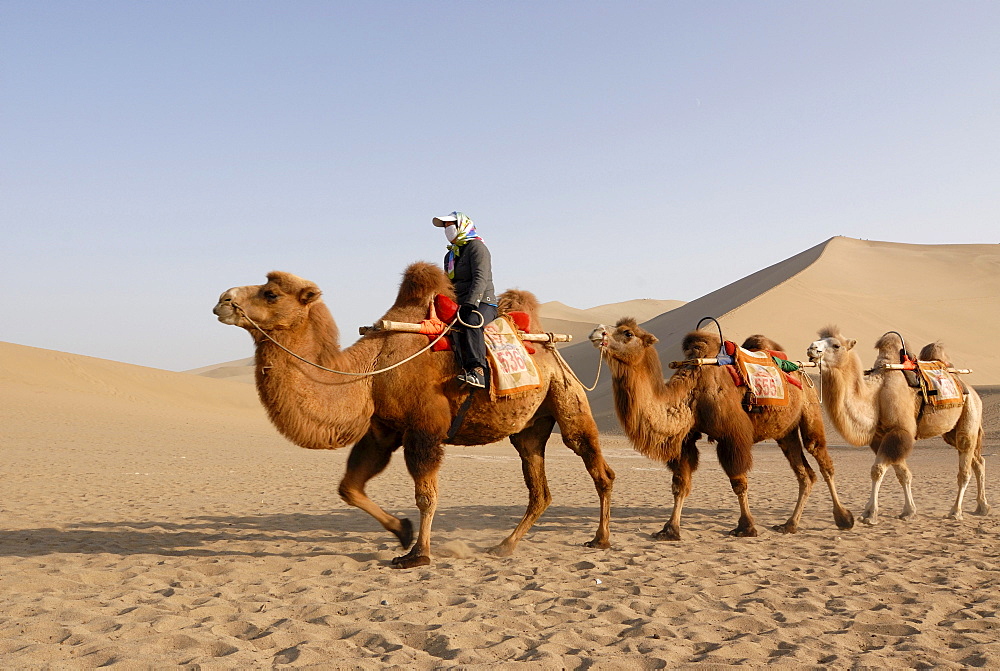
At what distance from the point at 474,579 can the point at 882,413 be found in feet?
18.6

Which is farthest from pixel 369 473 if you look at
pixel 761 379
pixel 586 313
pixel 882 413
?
pixel 586 313

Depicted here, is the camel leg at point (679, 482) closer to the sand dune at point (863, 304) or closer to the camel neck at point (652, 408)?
the camel neck at point (652, 408)

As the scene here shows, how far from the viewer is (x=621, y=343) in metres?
7.24

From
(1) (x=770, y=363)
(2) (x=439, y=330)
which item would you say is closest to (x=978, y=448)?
(1) (x=770, y=363)

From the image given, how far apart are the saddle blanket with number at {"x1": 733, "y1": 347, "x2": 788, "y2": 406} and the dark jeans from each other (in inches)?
124

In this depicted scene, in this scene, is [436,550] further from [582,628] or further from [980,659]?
[980,659]

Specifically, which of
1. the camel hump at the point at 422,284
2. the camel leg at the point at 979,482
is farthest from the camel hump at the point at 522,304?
the camel leg at the point at 979,482

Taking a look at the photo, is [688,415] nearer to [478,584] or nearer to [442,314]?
[442,314]

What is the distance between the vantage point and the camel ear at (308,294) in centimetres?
562

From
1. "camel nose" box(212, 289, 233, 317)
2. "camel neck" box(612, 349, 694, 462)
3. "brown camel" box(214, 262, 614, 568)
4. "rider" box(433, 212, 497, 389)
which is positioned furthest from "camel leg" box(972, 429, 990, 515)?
"camel nose" box(212, 289, 233, 317)

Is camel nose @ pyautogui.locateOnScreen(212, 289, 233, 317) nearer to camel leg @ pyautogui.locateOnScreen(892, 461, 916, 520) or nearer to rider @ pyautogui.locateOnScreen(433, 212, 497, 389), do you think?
rider @ pyautogui.locateOnScreen(433, 212, 497, 389)

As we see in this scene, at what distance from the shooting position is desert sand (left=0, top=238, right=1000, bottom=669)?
12.8 feet

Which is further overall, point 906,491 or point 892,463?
point 906,491

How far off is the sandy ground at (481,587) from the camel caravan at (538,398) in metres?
0.57
